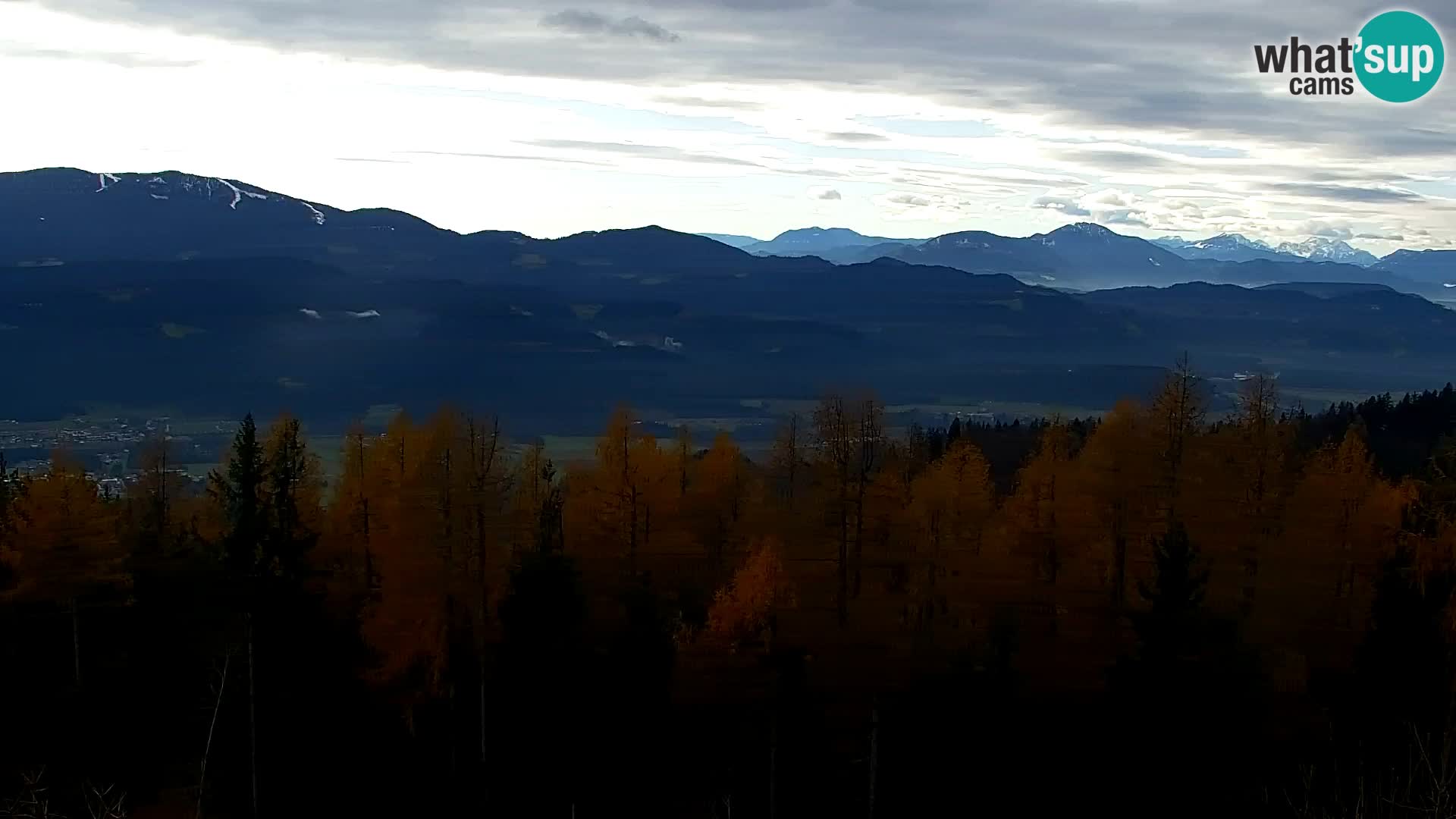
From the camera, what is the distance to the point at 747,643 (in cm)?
2856

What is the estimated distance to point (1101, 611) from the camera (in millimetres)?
30672

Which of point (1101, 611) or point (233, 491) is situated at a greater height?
point (233, 491)

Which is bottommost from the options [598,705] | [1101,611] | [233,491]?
[598,705]

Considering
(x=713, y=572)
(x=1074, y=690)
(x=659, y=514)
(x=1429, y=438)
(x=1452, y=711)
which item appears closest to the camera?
(x=1452, y=711)

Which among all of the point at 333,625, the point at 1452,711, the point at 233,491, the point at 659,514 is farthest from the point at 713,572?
the point at 1452,711

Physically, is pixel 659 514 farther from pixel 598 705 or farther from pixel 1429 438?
pixel 1429 438

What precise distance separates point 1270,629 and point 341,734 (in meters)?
23.1

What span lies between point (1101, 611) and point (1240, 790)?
5.49m

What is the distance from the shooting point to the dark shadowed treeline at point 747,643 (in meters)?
27.7

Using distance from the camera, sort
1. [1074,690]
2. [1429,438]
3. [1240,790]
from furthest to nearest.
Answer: [1429,438], [1074,690], [1240,790]

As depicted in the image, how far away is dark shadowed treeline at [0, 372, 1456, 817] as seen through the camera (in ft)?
90.9

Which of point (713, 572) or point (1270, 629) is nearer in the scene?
point (1270, 629)

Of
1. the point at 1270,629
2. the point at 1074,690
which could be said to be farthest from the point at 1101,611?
the point at 1270,629

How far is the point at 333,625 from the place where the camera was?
32094 millimetres
